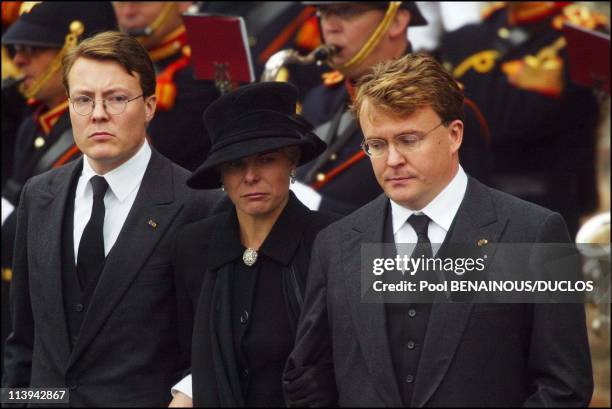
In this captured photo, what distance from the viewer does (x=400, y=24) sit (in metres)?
6.62

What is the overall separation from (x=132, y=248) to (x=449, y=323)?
4.16ft

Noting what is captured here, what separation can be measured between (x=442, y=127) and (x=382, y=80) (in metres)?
0.23

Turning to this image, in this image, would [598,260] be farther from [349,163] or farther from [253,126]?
[253,126]

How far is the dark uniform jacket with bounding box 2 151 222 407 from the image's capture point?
16.2 ft

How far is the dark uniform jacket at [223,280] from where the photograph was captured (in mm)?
4680

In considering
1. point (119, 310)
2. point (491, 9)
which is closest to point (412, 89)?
point (119, 310)

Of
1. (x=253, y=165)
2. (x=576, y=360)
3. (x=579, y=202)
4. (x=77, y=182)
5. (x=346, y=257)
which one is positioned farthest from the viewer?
(x=579, y=202)

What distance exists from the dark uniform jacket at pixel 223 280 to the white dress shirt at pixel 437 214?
466 millimetres

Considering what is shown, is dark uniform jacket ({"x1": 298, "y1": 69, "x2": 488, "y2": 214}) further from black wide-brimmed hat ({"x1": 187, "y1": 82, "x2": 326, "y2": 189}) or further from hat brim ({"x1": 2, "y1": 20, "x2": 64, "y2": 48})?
hat brim ({"x1": 2, "y1": 20, "x2": 64, "y2": 48})

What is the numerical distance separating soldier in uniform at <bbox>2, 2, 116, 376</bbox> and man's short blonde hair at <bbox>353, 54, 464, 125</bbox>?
2.97 meters

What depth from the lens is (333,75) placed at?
277 inches

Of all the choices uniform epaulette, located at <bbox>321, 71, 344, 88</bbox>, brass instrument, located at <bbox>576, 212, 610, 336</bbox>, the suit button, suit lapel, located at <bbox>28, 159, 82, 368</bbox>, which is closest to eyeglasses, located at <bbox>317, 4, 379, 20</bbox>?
uniform epaulette, located at <bbox>321, 71, 344, 88</bbox>

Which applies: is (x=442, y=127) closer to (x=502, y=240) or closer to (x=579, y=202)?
(x=502, y=240)

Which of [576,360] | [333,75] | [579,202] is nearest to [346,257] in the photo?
[576,360]
